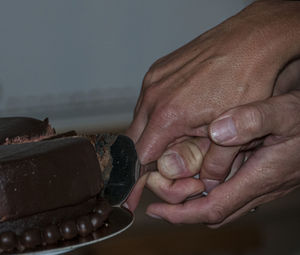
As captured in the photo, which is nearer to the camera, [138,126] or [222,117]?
[222,117]

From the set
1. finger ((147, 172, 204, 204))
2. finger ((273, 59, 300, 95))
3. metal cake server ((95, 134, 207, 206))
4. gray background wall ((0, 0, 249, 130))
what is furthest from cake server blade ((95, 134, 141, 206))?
gray background wall ((0, 0, 249, 130))

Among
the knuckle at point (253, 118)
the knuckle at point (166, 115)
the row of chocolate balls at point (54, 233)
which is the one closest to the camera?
the row of chocolate balls at point (54, 233)

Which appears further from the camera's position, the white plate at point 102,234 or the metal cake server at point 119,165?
the metal cake server at point 119,165

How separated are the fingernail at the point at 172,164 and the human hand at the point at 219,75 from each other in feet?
0.04

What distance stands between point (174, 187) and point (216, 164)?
96mm

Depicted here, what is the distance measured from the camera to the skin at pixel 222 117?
93cm

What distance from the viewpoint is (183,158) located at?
1.01m

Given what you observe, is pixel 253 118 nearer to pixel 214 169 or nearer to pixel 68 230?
pixel 214 169

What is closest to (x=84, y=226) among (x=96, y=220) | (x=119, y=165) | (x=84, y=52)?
(x=96, y=220)

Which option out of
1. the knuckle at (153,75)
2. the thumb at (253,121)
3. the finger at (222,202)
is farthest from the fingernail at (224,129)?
the knuckle at (153,75)

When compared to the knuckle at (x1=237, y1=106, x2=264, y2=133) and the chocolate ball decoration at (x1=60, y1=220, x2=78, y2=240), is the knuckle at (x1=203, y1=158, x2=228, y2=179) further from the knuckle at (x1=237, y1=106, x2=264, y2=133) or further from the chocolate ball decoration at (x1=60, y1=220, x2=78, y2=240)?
the chocolate ball decoration at (x1=60, y1=220, x2=78, y2=240)

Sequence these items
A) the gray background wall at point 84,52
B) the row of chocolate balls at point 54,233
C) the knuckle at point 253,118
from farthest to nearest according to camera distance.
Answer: the gray background wall at point 84,52, the knuckle at point 253,118, the row of chocolate balls at point 54,233

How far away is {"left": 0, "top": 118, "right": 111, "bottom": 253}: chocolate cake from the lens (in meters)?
0.68

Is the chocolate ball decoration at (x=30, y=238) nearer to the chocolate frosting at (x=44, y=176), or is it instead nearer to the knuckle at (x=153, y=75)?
the chocolate frosting at (x=44, y=176)
